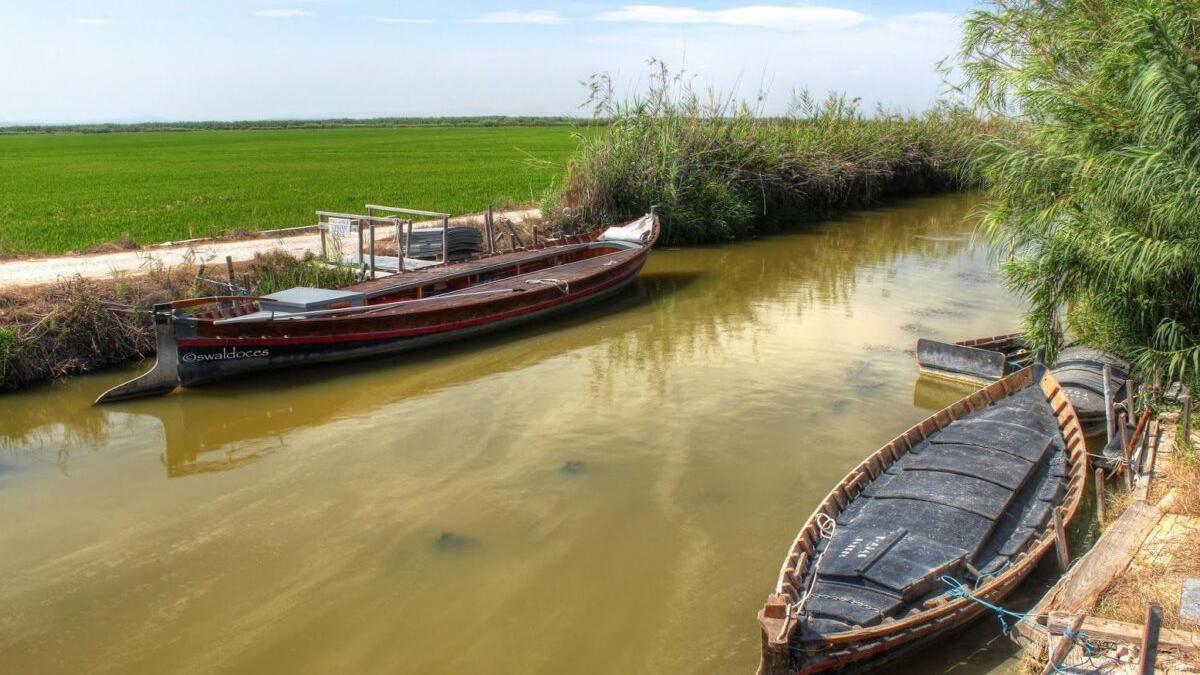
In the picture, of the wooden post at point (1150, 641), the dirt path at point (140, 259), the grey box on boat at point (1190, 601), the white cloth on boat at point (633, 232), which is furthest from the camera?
the white cloth on boat at point (633, 232)

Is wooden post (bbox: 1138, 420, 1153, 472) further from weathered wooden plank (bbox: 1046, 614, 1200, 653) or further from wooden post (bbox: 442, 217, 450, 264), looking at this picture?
Result: wooden post (bbox: 442, 217, 450, 264)

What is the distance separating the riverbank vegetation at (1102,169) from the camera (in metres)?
9.06

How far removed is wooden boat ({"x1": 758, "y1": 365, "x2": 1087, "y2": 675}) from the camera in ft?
19.8

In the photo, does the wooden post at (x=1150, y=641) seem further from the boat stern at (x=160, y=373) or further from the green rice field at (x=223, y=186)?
the green rice field at (x=223, y=186)

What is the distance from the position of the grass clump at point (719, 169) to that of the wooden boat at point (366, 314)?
4.78 meters

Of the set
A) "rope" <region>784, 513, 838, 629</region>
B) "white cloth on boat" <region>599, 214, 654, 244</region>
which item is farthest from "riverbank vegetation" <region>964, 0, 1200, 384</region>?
"white cloth on boat" <region>599, 214, 654, 244</region>

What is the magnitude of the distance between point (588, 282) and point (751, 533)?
10068 mm

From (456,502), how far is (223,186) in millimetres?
26838

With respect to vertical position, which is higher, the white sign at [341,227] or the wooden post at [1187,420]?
the white sign at [341,227]

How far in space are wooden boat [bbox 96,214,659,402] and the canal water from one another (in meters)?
0.38

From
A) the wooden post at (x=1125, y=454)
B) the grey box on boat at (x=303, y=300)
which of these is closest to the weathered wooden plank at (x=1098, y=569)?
the wooden post at (x=1125, y=454)

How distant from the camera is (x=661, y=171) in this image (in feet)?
80.6

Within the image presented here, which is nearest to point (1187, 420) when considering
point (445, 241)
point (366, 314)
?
point (366, 314)

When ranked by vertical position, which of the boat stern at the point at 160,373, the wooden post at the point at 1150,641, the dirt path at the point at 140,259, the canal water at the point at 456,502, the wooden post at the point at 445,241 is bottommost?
the canal water at the point at 456,502
